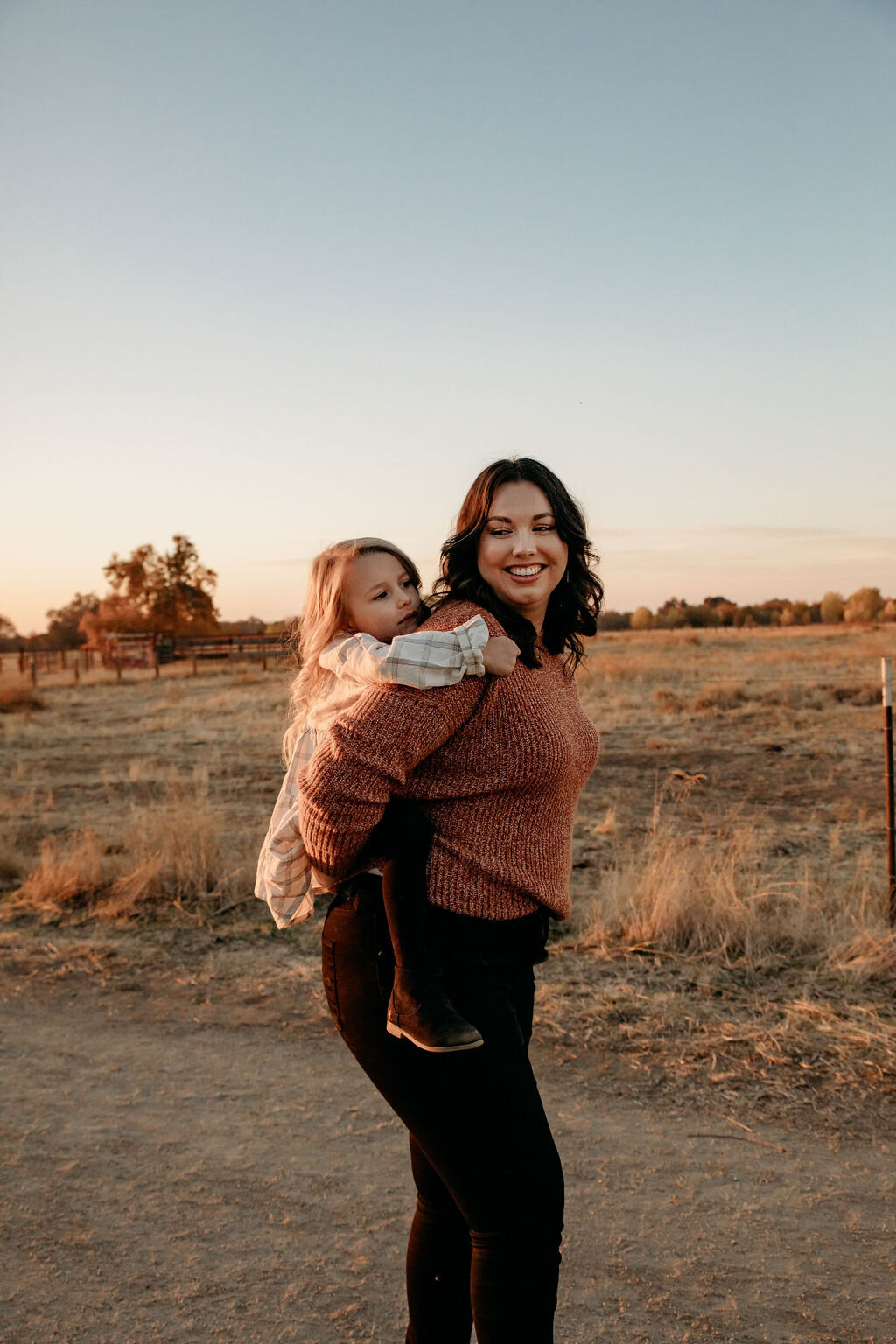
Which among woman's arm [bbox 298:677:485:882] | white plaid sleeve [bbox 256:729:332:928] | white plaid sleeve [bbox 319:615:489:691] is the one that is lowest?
white plaid sleeve [bbox 256:729:332:928]

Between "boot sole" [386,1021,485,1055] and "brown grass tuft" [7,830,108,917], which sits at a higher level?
"boot sole" [386,1021,485,1055]

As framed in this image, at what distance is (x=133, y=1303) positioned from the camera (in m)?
2.32

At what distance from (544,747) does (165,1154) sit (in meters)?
Answer: 2.27

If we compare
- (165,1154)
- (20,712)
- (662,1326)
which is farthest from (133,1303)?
(20,712)

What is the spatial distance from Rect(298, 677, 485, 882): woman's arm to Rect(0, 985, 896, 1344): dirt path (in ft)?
4.65

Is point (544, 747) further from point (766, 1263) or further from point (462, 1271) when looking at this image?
point (766, 1263)

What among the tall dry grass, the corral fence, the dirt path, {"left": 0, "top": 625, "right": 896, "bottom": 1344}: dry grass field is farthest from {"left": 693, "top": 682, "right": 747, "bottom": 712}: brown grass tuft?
the corral fence

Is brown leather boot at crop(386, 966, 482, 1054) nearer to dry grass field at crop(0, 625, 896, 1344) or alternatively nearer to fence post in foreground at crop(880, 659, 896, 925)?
dry grass field at crop(0, 625, 896, 1344)

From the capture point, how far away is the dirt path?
7.41ft

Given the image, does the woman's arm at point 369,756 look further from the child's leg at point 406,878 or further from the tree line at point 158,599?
the tree line at point 158,599

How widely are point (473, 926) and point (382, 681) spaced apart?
16.7 inches

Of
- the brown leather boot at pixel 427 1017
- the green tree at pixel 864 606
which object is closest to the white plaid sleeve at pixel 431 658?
the brown leather boot at pixel 427 1017

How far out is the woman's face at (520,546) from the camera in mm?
1752

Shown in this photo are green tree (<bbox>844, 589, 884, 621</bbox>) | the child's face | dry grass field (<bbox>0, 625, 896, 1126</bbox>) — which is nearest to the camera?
the child's face
